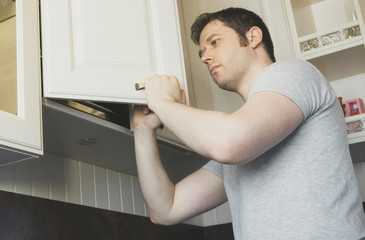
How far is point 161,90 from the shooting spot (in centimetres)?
117

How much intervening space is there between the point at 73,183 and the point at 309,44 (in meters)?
1.09

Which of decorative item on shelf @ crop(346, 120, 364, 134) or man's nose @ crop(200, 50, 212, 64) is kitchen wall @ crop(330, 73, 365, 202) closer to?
decorative item on shelf @ crop(346, 120, 364, 134)

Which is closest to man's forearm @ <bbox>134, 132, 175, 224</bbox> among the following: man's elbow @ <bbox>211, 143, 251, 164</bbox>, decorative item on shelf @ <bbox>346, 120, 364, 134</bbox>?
man's elbow @ <bbox>211, 143, 251, 164</bbox>

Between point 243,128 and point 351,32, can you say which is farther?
point 351,32

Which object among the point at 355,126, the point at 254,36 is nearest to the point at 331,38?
the point at 355,126

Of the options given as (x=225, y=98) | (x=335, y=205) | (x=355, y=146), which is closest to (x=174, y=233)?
(x=225, y=98)

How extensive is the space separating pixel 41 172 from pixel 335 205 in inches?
36.7

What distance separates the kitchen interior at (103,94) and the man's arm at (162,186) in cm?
9

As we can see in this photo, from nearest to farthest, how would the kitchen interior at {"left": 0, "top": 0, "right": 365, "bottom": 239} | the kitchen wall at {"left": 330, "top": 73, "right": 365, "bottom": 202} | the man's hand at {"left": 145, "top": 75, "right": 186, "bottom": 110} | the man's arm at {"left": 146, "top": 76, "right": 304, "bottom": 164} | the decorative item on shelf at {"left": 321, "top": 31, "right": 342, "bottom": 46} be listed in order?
the man's arm at {"left": 146, "top": 76, "right": 304, "bottom": 164}
the kitchen interior at {"left": 0, "top": 0, "right": 365, "bottom": 239}
the man's hand at {"left": 145, "top": 75, "right": 186, "bottom": 110}
the decorative item on shelf at {"left": 321, "top": 31, "right": 342, "bottom": 46}
the kitchen wall at {"left": 330, "top": 73, "right": 365, "bottom": 202}

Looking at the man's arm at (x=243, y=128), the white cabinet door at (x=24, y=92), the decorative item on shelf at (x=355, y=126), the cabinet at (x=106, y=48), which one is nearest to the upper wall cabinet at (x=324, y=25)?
the decorative item on shelf at (x=355, y=126)

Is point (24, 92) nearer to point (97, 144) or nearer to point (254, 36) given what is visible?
point (97, 144)

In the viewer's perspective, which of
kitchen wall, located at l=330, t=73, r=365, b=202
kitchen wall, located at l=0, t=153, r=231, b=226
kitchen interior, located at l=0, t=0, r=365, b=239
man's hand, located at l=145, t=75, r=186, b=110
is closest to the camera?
kitchen interior, located at l=0, t=0, r=365, b=239

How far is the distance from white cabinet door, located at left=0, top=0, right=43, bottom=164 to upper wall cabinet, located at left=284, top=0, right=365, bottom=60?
3.83 ft

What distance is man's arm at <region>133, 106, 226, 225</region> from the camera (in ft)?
4.32
